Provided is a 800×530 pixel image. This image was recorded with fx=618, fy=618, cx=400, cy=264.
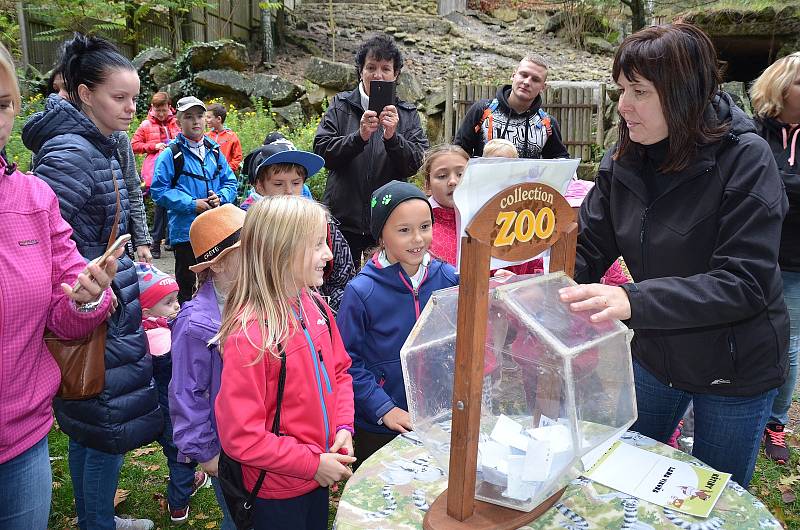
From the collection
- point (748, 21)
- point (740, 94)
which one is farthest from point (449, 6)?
point (740, 94)

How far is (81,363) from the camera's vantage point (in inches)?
82.7

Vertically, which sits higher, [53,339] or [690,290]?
[690,290]

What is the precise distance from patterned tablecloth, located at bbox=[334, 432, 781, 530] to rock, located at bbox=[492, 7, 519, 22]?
21609 mm

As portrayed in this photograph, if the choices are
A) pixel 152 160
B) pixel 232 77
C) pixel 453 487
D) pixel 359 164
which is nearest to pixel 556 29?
pixel 232 77

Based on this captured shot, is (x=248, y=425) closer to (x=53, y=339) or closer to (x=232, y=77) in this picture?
(x=53, y=339)

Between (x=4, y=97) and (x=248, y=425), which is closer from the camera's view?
(x=4, y=97)

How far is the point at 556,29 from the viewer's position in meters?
19.2

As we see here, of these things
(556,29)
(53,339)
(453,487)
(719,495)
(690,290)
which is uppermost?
(556,29)

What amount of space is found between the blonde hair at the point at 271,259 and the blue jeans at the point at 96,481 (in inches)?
41.1

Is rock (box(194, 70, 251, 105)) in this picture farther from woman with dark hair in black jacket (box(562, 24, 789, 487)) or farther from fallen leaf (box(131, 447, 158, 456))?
woman with dark hair in black jacket (box(562, 24, 789, 487))

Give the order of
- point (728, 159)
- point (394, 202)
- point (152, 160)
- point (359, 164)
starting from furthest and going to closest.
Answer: point (152, 160) < point (359, 164) < point (394, 202) < point (728, 159)

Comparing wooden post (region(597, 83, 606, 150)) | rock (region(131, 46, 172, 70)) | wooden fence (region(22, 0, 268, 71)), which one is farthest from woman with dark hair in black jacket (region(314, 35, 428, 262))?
rock (region(131, 46, 172, 70))

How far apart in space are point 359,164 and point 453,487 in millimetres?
2719

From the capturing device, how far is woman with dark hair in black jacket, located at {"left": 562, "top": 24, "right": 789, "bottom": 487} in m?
1.67
